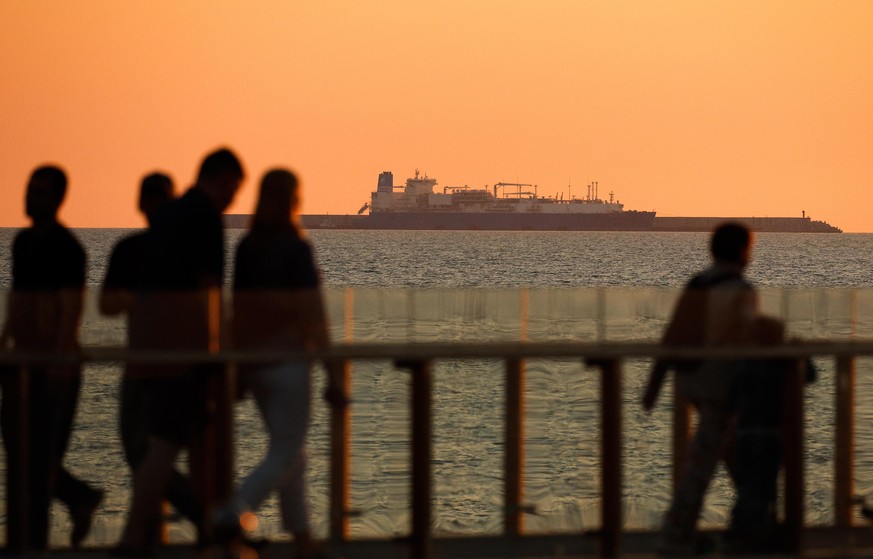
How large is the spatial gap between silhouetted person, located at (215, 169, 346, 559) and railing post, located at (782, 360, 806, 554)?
4.59ft

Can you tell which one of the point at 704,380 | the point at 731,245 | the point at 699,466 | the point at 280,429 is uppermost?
the point at 731,245

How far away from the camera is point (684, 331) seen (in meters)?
4.94

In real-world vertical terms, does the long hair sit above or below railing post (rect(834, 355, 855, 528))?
above

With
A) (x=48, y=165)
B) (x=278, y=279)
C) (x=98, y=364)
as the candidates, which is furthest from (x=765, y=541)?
(x=48, y=165)

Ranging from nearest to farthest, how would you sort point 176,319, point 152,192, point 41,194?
point 176,319, point 41,194, point 152,192

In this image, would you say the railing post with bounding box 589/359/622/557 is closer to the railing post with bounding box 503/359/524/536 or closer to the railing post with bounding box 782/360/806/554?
the railing post with bounding box 503/359/524/536

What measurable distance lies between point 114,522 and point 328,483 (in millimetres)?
648

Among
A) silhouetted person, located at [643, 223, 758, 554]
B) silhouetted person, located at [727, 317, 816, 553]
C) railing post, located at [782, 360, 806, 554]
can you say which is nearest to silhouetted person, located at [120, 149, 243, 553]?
silhouetted person, located at [643, 223, 758, 554]

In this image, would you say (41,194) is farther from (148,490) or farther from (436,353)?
(436,353)

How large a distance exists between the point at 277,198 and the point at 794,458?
180 centimetres

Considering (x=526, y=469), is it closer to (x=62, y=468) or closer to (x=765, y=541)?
(x=765, y=541)

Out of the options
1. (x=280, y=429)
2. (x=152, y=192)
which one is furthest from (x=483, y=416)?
(x=152, y=192)

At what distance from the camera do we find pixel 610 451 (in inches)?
192

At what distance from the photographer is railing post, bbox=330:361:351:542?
15.7ft
